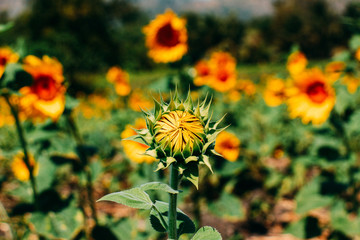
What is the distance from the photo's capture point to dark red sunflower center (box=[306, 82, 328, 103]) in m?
2.12

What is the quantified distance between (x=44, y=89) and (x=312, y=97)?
165 cm

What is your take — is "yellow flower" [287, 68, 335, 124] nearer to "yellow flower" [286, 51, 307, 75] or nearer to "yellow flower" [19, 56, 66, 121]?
"yellow flower" [286, 51, 307, 75]

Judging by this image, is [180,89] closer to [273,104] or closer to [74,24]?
[273,104]

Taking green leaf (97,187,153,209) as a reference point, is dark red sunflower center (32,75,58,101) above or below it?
above

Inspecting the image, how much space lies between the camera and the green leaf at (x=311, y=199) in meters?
1.95

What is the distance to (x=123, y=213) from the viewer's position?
8.86 ft

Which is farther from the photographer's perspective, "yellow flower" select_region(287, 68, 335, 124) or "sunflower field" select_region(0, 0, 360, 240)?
"yellow flower" select_region(287, 68, 335, 124)

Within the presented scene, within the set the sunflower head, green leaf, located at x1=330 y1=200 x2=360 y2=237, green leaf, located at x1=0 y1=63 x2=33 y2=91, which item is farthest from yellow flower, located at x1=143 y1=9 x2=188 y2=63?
the sunflower head

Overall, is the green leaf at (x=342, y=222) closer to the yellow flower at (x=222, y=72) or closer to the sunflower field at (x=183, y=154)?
the sunflower field at (x=183, y=154)

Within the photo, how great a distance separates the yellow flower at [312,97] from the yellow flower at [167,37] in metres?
0.82

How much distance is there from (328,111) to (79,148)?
1.48m

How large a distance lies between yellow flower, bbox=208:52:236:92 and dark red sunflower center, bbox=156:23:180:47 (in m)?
0.74

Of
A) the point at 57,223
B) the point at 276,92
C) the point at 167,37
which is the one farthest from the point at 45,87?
the point at 276,92

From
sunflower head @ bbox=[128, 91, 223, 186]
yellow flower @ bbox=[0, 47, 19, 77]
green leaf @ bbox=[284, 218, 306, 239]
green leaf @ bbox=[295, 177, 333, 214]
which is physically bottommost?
green leaf @ bbox=[284, 218, 306, 239]
